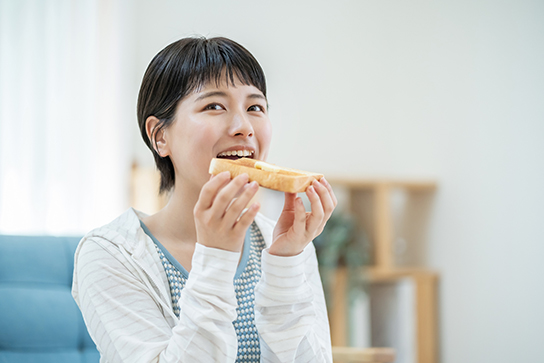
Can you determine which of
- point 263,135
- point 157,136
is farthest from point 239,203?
point 157,136

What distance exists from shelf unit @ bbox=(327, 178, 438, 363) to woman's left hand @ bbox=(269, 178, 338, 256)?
1944 millimetres

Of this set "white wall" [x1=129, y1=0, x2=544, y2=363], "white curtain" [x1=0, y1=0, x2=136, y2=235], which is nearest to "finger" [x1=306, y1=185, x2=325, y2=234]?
"white wall" [x1=129, y1=0, x2=544, y2=363]

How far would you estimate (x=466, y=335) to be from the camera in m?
2.67

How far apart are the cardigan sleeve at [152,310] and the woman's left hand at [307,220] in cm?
15

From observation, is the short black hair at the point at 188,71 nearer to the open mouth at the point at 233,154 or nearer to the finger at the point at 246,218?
the open mouth at the point at 233,154

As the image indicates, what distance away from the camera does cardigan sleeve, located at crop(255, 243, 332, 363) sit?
98 centimetres

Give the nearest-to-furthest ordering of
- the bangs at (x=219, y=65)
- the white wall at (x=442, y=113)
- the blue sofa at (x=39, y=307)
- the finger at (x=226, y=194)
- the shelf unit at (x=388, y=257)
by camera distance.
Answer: the finger at (x=226, y=194) < the bangs at (x=219, y=65) < the blue sofa at (x=39, y=307) < the white wall at (x=442, y=113) < the shelf unit at (x=388, y=257)

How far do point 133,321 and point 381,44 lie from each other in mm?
2745

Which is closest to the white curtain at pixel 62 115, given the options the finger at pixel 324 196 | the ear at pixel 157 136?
the ear at pixel 157 136

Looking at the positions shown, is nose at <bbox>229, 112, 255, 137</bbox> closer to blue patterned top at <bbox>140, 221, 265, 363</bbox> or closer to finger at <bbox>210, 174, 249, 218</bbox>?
finger at <bbox>210, 174, 249, 218</bbox>

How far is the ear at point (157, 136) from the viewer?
1.10m

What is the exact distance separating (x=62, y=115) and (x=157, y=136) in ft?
6.49

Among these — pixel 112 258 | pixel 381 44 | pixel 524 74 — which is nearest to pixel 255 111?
pixel 112 258

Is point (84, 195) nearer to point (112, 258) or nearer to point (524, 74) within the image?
point (112, 258)
